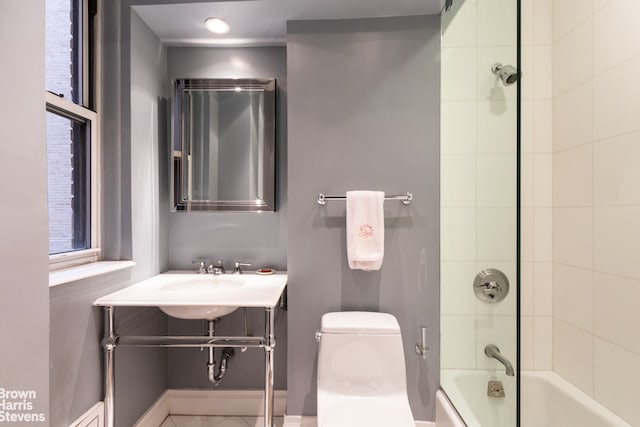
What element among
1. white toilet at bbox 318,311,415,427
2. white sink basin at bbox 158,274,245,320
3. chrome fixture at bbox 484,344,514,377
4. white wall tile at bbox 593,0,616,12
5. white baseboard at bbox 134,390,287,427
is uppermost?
white wall tile at bbox 593,0,616,12

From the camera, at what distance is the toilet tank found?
1.38 m

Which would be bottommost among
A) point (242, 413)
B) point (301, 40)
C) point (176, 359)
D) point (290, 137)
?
point (242, 413)

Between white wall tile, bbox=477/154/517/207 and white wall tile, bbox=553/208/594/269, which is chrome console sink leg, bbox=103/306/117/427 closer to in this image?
white wall tile, bbox=477/154/517/207

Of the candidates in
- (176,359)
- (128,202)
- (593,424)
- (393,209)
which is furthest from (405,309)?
(128,202)

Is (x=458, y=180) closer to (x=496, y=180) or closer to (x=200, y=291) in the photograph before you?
Result: (x=496, y=180)

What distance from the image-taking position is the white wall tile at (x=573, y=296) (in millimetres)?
1304

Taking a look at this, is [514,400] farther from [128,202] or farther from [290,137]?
[128,202]

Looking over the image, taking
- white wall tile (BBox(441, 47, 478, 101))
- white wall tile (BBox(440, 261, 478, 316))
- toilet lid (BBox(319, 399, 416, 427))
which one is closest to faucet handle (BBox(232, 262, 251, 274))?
toilet lid (BBox(319, 399, 416, 427))

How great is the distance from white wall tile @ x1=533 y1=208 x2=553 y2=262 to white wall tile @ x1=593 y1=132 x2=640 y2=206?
0.83 feet

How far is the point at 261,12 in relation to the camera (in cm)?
152

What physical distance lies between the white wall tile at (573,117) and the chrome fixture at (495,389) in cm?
112

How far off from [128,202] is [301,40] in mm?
1243

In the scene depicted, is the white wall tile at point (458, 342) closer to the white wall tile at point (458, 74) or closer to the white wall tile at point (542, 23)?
the white wall tile at point (458, 74)

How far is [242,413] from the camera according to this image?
179 cm
